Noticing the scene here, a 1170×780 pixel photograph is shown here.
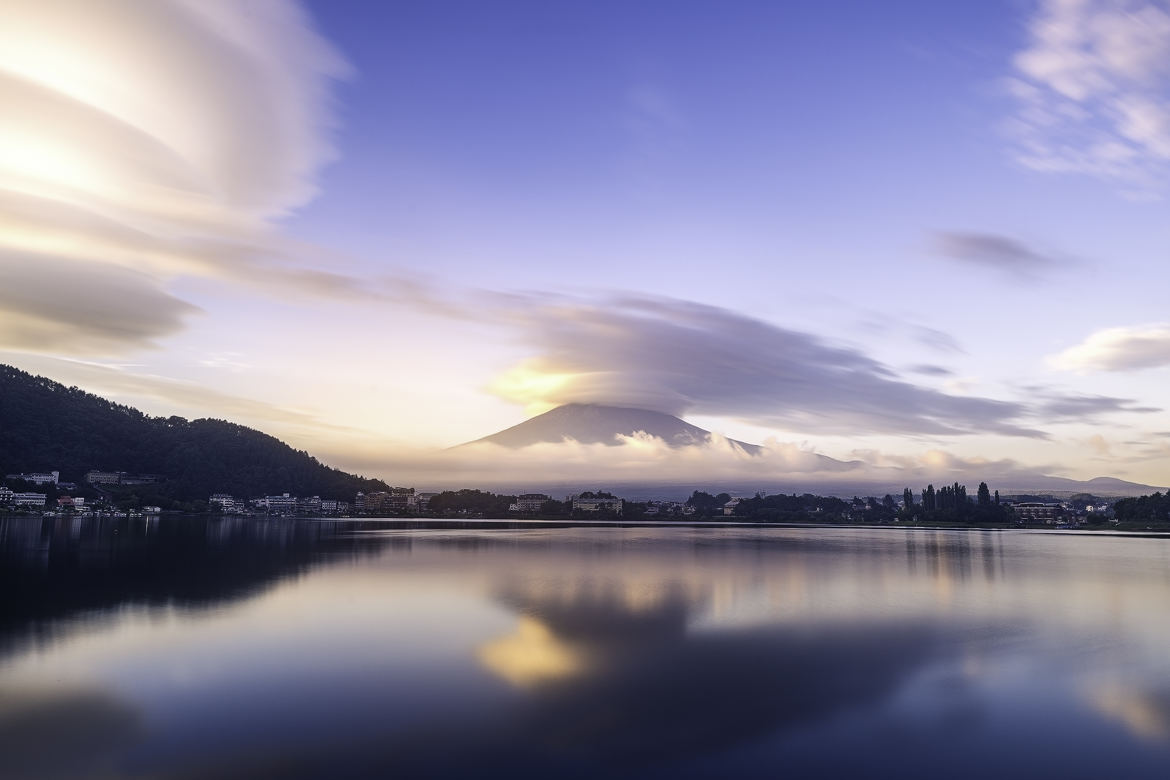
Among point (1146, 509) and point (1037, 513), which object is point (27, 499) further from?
point (1037, 513)

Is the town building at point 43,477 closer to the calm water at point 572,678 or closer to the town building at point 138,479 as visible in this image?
the town building at point 138,479

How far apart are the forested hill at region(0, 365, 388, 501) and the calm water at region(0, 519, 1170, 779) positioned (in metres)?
136

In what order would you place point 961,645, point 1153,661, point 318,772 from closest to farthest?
point 318,772 < point 1153,661 < point 961,645

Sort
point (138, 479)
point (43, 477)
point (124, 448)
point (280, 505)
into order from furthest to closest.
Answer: point (280, 505), point (124, 448), point (138, 479), point (43, 477)

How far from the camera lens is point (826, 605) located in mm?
28547

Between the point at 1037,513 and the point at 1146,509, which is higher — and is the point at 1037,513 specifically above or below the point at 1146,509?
below

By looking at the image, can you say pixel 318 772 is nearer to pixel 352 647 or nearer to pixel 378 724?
pixel 378 724

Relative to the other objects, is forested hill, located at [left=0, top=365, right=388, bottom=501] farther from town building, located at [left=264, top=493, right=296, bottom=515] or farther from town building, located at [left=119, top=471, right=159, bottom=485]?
town building, located at [left=264, top=493, right=296, bottom=515]

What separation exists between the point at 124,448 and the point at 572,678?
188 meters

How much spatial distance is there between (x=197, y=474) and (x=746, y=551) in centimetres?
15868

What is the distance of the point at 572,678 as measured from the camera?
651 inches

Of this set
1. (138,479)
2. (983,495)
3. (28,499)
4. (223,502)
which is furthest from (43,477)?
(983,495)

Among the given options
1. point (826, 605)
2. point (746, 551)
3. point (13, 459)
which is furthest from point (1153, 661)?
point (13, 459)

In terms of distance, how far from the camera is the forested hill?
147000 millimetres
